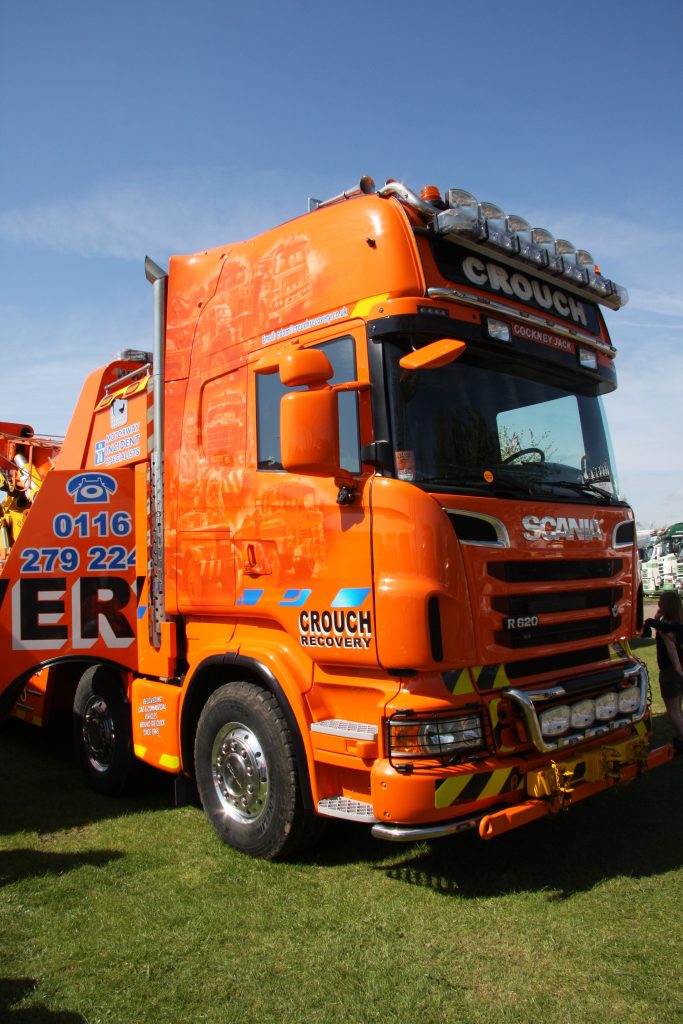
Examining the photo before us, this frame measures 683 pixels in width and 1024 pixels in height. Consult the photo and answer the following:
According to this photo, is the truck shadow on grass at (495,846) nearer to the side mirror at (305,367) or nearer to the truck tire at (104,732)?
the truck tire at (104,732)

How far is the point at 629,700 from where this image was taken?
465cm

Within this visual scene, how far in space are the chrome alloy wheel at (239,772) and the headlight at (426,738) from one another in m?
1.03

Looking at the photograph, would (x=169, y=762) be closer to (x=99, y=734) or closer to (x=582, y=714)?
(x=99, y=734)

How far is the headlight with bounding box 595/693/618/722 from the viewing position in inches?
173

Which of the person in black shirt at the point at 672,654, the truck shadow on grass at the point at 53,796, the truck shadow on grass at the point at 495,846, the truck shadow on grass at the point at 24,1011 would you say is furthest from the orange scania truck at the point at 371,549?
the truck shadow on grass at the point at 24,1011

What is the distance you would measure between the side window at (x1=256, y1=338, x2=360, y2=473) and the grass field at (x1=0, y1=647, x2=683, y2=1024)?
7.26 feet

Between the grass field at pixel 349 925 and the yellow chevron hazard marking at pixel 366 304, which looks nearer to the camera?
the grass field at pixel 349 925

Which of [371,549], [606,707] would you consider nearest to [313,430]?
[371,549]

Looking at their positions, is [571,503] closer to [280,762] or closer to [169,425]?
[280,762]

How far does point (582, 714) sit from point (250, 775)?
1.90 m

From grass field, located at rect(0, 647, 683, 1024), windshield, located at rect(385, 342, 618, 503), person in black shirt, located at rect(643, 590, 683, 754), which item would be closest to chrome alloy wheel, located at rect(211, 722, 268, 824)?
grass field, located at rect(0, 647, 683, 1024)

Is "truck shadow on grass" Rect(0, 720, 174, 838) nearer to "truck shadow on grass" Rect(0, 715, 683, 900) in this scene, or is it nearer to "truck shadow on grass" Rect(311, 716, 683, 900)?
"truck shadow on grass" Rect(0, 715, 683, 900)

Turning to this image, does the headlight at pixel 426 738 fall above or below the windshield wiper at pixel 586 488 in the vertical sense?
below

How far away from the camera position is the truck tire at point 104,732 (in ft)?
18.6
